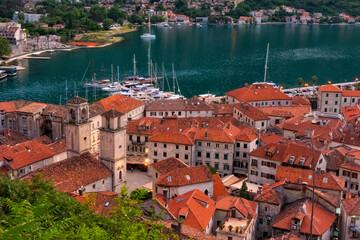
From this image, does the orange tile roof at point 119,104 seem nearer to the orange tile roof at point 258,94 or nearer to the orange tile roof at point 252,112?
the orange tile roof at point 252,112

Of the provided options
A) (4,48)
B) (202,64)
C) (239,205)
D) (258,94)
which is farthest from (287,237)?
(4,48)

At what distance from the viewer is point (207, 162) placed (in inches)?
1957

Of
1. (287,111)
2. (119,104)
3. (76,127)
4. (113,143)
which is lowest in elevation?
(287,111)

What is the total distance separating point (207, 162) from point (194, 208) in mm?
16897

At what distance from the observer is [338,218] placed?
35500 mm

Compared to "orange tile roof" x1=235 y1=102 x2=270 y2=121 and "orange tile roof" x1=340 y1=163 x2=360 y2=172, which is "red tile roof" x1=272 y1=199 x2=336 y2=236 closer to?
"orange tile roof" x1=340 y1=163 x2=360 y2=172

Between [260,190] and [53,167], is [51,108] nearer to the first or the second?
[53,167]

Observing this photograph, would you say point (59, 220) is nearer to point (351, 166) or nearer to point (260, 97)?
point (351, 166)

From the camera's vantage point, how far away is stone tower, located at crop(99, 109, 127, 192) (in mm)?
40344

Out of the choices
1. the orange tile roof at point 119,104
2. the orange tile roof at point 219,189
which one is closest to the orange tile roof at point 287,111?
the orange tile roof at point 119,104

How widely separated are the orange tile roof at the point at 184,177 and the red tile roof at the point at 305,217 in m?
6.89

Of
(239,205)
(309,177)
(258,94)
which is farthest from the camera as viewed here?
(258,94)

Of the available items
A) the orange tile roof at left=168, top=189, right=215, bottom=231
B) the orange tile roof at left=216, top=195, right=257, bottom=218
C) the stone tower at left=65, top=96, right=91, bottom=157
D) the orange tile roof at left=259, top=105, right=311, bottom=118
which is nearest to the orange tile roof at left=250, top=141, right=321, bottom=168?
the orange tile roof at left=216, top=195, right=257, bottom=218

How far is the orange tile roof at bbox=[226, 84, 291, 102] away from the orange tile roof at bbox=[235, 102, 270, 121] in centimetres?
866
